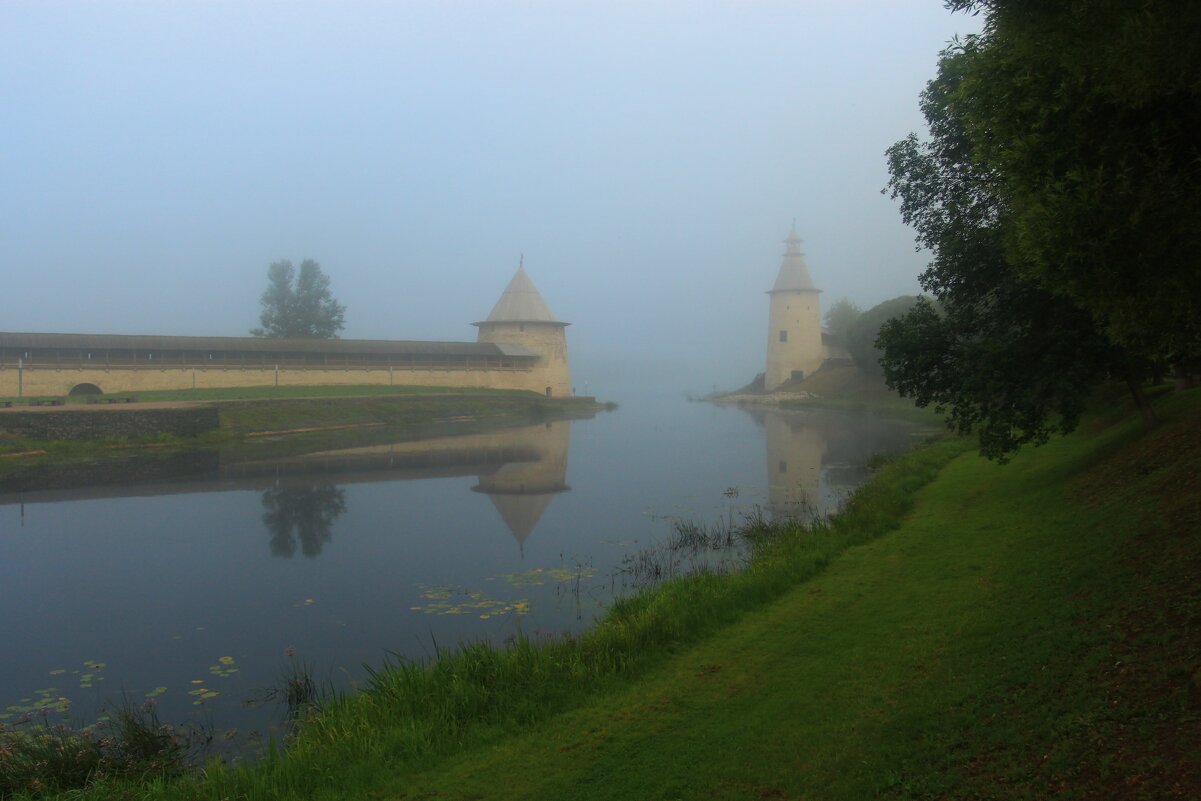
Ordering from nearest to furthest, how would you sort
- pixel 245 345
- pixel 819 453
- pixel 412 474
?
pixel 412 474
pixel 819 453
pixel 245 345

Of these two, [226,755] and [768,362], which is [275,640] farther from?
[768,362]

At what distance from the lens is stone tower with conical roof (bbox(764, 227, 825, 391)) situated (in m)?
45.8

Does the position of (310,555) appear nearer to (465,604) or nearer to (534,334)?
(465,604)

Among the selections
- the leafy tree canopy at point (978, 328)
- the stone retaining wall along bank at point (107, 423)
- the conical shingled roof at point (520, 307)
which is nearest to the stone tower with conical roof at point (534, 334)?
the conical shingled roof at point (520, 307)

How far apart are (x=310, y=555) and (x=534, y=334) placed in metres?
30.5

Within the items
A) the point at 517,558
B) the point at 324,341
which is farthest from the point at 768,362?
the point at 517,558

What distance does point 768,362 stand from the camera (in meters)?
47.5

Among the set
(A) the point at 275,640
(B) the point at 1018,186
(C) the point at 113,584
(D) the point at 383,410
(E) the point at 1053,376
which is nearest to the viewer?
(B) the point at 1018,186

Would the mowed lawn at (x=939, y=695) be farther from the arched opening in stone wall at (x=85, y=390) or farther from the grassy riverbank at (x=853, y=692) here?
the arched opening in stone wall at (x=85, y=390)

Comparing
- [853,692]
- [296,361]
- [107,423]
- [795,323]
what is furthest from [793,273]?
[853,692]

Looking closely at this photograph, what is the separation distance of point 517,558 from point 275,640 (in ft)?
9.79

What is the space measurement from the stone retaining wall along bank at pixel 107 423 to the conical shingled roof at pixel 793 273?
3162cm

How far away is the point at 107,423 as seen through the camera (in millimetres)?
19469

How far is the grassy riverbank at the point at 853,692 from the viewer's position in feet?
10.0
